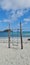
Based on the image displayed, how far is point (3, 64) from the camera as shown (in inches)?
211

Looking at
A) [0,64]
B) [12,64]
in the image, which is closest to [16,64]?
[12,64]

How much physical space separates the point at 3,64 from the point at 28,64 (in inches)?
33.3

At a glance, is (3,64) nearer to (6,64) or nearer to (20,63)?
(6,64)

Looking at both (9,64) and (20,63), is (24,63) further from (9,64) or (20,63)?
(9,64)

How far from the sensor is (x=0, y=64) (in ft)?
17.7

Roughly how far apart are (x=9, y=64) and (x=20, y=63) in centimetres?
42

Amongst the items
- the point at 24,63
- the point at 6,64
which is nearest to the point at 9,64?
the point at 6,64

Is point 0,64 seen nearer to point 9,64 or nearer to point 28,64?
point 9,64

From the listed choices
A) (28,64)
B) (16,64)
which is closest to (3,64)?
(16,64)

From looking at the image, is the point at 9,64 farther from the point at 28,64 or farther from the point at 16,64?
the point at 28,64

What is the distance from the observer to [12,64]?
540 centimetres

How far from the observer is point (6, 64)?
539cm

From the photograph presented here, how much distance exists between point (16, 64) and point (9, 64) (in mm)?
240

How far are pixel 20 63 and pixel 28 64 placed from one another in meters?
0.33
